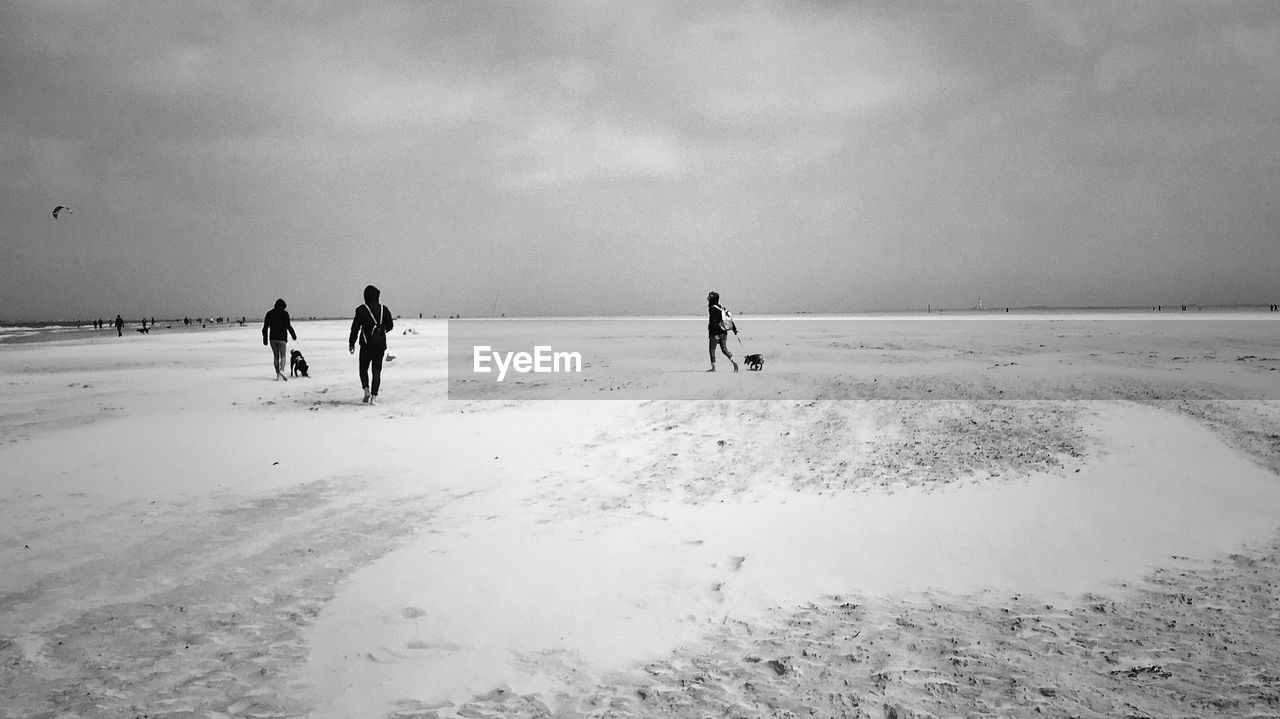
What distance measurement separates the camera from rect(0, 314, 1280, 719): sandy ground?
151 inches

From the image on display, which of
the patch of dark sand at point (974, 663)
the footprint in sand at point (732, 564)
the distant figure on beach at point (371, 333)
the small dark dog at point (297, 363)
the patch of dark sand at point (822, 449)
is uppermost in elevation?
the distant figure on beach at point (371, 333)

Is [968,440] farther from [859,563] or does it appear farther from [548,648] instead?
[548,648]

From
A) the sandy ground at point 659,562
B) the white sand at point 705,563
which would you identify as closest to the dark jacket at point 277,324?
the sandy ground at point 659,562

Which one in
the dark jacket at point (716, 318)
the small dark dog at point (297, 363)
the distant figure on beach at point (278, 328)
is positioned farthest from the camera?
the small dark dog at point (297, 363)

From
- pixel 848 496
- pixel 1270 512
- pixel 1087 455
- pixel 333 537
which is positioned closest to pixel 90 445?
pixel 333 537

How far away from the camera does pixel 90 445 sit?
9711mm

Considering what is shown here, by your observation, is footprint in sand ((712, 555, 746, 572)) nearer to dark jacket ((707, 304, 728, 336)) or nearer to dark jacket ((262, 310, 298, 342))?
dark jacket ((707, 304, 728, 336))

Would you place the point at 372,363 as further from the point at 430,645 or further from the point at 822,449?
the point at 430,645

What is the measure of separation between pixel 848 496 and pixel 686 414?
4.34m

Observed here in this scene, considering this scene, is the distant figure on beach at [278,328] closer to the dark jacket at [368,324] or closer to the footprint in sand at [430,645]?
the dark jacket at [368,324]

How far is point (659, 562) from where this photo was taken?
5.78 metres

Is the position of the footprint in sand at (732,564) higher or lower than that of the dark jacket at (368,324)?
lower

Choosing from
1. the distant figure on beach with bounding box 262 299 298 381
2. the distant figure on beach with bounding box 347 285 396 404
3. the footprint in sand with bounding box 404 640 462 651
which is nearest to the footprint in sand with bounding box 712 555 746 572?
the footprint in sand with bounding box 404 640 462 651

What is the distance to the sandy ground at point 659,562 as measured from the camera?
12.6 ft
